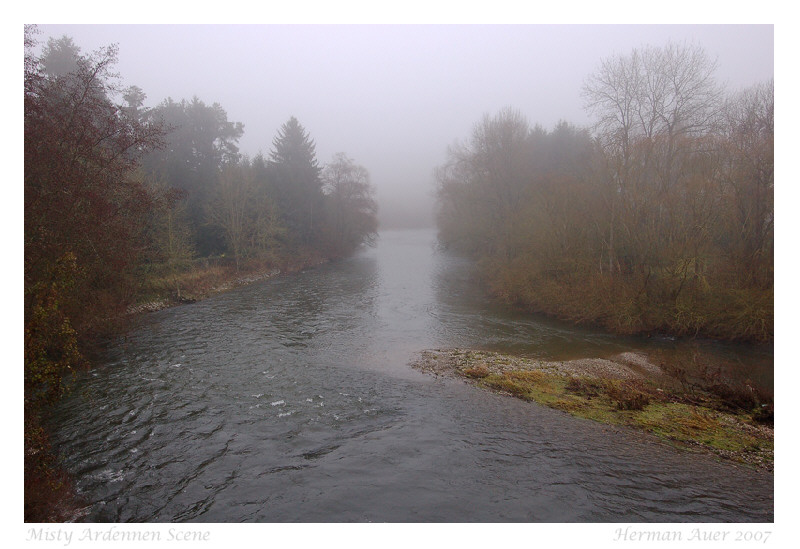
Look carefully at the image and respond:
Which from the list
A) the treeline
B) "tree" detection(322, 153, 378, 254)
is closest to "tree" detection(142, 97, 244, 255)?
"tree" detection(322, 153, 378, 254)

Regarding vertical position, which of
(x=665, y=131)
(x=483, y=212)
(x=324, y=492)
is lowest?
(x=324, y=492)

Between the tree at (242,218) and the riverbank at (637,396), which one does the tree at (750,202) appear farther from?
the tree at (242,218)

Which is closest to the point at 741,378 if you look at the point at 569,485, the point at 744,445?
the point at 744,445

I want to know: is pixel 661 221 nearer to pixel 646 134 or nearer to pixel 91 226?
pixel 646 134

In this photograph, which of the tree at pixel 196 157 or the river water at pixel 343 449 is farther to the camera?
the tree at pixel 196 157

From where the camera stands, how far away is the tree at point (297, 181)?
46.6 meters

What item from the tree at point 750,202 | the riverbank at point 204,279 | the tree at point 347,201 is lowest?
the riverbank at point 204,279

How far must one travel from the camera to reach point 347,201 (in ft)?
180

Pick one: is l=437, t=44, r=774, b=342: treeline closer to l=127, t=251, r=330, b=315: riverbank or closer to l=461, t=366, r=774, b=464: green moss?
l=461, t=366, r=774, b=464: green moss

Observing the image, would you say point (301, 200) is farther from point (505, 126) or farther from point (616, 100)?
point (616, 100)

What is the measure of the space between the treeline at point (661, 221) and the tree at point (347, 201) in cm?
2892

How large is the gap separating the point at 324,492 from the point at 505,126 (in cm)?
3042

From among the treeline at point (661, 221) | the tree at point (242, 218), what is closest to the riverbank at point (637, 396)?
the treeline at point (661, 221)

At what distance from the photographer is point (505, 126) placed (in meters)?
32.1
